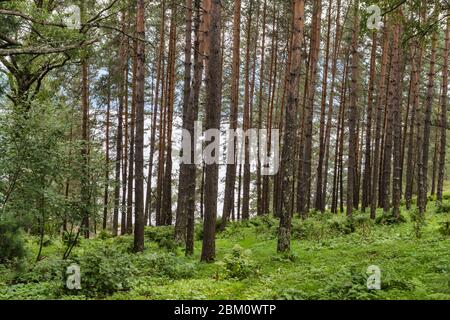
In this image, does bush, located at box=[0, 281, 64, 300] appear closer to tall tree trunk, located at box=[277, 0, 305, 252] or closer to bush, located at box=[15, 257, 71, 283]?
bush, located at box=[15, 257, 71, 283]

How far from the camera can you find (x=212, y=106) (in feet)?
34.2

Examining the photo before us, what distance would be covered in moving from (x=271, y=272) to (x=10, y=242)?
6.07 m

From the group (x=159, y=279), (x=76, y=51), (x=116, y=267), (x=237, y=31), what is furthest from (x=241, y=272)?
(x=237, y=31)

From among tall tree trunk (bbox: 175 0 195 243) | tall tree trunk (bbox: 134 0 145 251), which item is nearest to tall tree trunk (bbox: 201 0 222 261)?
tall tree trunk (bbox: 134 0 145 251)

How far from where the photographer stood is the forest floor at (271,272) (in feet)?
21.9

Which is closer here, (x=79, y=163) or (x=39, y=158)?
(x=39, y=158)

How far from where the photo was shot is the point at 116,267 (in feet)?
27.1

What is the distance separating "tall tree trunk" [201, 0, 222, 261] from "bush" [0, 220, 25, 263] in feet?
14.8

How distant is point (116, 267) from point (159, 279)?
990 mm

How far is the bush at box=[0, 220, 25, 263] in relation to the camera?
8724 mm

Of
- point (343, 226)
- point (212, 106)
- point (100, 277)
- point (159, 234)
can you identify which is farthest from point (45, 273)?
point (343, 226)
